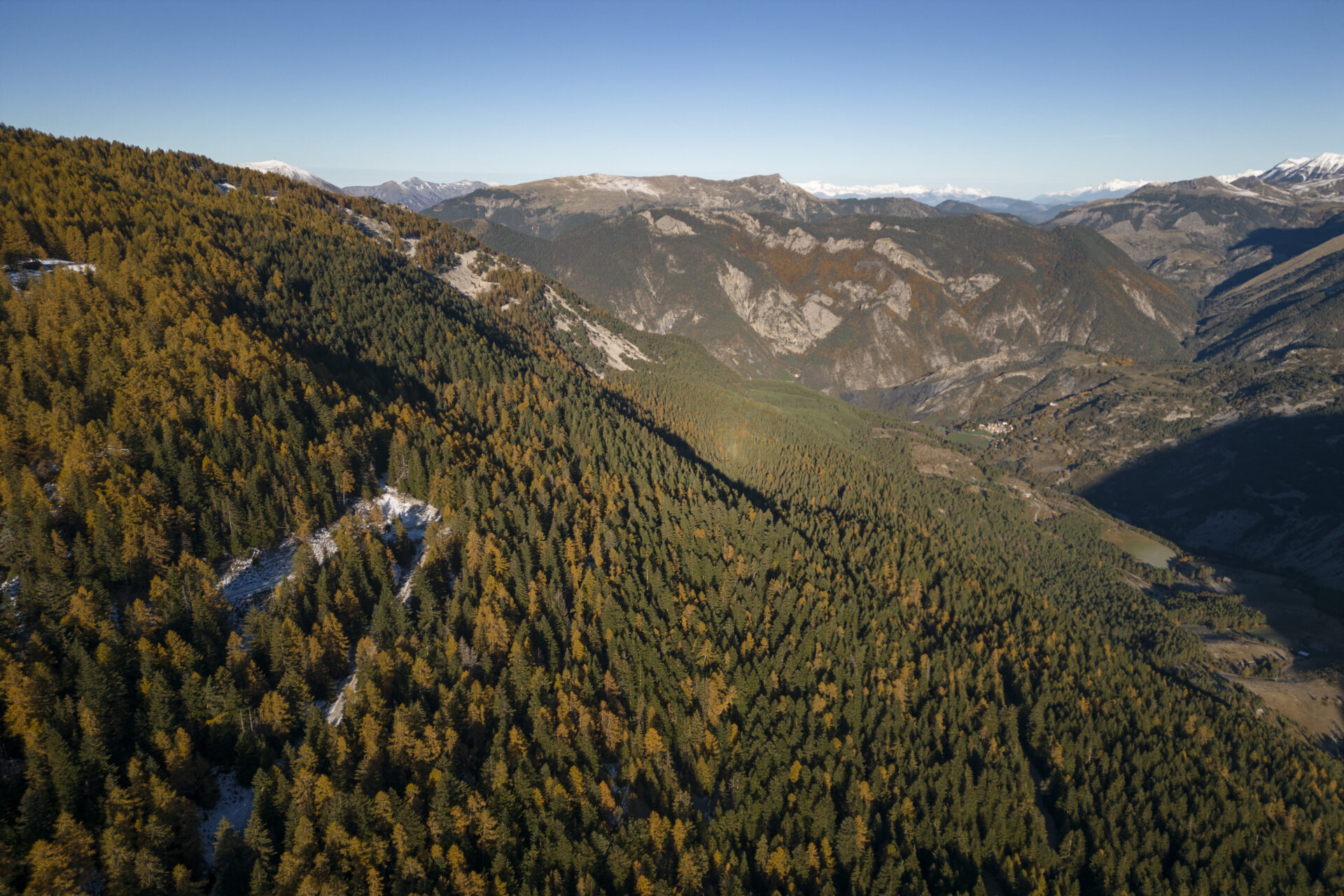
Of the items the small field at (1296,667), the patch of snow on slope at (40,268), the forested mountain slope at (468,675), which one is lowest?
the small field at (1296,667)

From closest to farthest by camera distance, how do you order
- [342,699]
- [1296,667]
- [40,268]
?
[342,699]
[40,268]
[1296,667]

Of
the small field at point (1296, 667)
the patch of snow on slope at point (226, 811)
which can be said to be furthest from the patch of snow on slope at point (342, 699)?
the small field at point (1296, 667)

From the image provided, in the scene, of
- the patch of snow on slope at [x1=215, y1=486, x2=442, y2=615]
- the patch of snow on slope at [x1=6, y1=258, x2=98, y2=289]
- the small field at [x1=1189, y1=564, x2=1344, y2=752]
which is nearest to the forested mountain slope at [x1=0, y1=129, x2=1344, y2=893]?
the patch of snow on slope at [x1=215, y1=486, x2=442, y2=615]

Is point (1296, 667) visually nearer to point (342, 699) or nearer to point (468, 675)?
point (468, 675)

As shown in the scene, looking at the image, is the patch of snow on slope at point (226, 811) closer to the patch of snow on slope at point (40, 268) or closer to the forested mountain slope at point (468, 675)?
the forested mountain slope at point (468, 675)

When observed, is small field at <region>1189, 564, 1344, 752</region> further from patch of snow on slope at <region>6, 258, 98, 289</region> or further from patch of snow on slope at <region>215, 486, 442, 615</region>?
patch of snow on slope at <region>6, 258, 98, 289</region>

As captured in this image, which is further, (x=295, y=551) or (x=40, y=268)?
(x=40, y=268)

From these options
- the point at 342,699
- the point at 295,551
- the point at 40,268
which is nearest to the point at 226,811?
the point at 342,699
